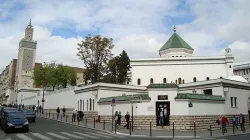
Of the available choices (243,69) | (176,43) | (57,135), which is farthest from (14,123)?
(243,69)

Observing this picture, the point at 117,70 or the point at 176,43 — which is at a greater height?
the point at 176,43

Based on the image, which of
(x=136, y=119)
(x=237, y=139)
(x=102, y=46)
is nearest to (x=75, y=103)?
(x=102, y=46)

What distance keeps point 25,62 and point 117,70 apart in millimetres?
59113

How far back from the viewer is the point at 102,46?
157ft

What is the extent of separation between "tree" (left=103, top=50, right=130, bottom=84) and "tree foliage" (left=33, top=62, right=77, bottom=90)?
54.7 feet

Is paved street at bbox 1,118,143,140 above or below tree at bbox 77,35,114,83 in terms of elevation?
below

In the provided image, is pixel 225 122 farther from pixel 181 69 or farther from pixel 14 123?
pixel 181 69

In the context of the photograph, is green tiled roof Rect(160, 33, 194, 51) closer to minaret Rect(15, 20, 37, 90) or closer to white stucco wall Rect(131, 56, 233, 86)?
white stucco wall Rect(131, 56, 233, 86)

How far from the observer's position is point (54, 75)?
67.0 m

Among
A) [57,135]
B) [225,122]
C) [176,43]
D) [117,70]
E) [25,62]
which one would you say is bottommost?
[57,135]

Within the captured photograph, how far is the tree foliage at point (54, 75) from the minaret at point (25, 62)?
33347 mm

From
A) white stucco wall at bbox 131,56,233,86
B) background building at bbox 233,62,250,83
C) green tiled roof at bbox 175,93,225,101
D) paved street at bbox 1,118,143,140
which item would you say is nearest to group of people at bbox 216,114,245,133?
green tiled roof at bbox 175,93,225,101

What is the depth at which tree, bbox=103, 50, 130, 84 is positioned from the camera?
57.0 m

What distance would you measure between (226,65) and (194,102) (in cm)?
2632
